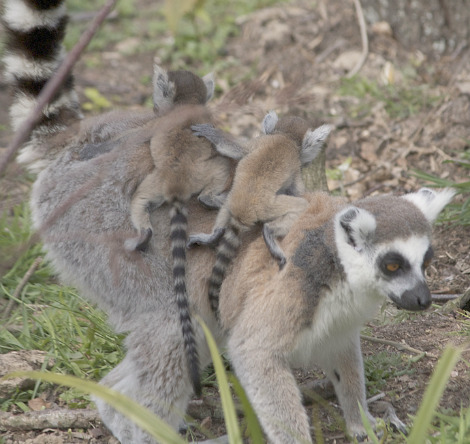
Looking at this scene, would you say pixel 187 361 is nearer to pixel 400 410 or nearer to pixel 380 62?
pixel 400 410

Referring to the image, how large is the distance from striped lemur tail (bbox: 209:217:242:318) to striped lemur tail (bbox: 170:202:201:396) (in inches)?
7.1

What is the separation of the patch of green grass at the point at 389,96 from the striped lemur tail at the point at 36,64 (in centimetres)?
401

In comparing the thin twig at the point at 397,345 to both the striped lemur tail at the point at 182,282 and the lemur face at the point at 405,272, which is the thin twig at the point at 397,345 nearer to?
the lemur face at the point at 405,272

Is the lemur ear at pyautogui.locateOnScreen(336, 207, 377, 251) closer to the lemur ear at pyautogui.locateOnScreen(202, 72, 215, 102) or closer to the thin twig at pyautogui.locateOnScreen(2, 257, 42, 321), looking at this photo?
the lemur ear at pyautogui.locateOnScreen(202, 72, 215, 102)

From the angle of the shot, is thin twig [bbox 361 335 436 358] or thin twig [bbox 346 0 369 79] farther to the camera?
thin twig [bbox 346 0 369 79]

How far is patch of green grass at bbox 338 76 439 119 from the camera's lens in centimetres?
722

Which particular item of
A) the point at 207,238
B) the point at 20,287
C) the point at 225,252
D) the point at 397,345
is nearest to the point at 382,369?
the point at 397,345

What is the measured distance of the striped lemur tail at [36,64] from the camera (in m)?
3.79

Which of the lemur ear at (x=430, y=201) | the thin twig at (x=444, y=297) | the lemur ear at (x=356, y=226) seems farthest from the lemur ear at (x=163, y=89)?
the thin twig at (x=444, y=297)

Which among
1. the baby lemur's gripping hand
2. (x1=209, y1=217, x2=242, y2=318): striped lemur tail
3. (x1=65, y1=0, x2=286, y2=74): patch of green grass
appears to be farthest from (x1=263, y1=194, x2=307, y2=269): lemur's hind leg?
(x1=65, y1=0, x2=286, y2=74): patch of green grass

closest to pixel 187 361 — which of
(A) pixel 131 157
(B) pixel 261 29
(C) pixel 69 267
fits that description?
(C) pixel 69 267

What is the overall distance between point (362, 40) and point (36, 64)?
5175 millimetres

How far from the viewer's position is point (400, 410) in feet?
13.2

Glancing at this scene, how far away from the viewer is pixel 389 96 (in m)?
7.48
